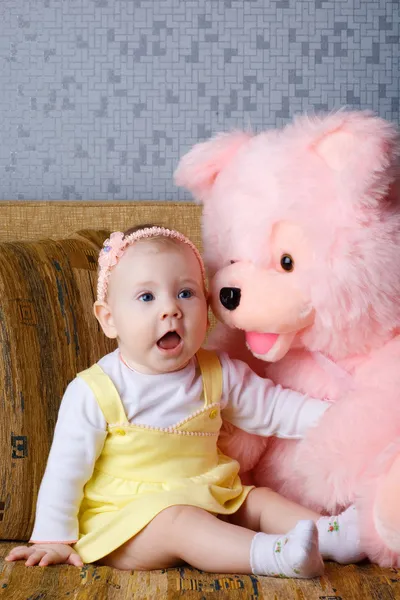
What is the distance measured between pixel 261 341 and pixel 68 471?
348 mm

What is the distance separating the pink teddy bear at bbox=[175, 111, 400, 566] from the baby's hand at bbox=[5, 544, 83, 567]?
360 millimetres

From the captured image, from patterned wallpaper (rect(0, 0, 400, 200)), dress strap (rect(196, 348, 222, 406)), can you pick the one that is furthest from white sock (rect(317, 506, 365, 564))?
patterned wallpaper (rect(0, 0, 400, 200))

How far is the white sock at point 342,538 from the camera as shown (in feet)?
3.55

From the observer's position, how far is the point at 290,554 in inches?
38.9

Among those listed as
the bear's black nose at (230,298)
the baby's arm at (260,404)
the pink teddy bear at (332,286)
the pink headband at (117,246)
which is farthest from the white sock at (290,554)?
the pink headband at (117,246)

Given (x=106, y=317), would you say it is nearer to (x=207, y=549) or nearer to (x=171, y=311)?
(x=171, y=311)

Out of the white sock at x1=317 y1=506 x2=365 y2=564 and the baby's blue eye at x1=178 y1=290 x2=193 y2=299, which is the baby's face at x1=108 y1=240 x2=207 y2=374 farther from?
the white sock at x1=317 y1=506 x2=365 y2=564

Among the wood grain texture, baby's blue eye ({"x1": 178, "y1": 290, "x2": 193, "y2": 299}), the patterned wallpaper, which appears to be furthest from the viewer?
the patterned wallpaper

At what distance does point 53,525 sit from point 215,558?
0.83 ft

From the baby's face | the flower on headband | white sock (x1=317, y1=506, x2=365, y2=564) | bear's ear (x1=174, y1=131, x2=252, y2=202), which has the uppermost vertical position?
bear's ear (x1=174, y1=131, x2=252, y2=202)

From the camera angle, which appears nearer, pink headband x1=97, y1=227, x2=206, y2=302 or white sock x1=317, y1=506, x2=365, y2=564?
white sock x1=317, y1=506, x2=365, y2=564

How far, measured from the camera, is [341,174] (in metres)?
1.08

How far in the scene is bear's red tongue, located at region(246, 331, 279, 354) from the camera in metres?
1.15

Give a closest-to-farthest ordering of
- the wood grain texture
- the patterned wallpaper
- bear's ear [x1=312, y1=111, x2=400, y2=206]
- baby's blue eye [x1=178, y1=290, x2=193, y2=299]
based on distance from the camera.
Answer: the wood grain texture < bear's ear [x1=312, y1=111, x2=400, y2=206] < baby's blue eye [x1=178, y1=290, x2=193, y2=299] < the patterned wallpaper
